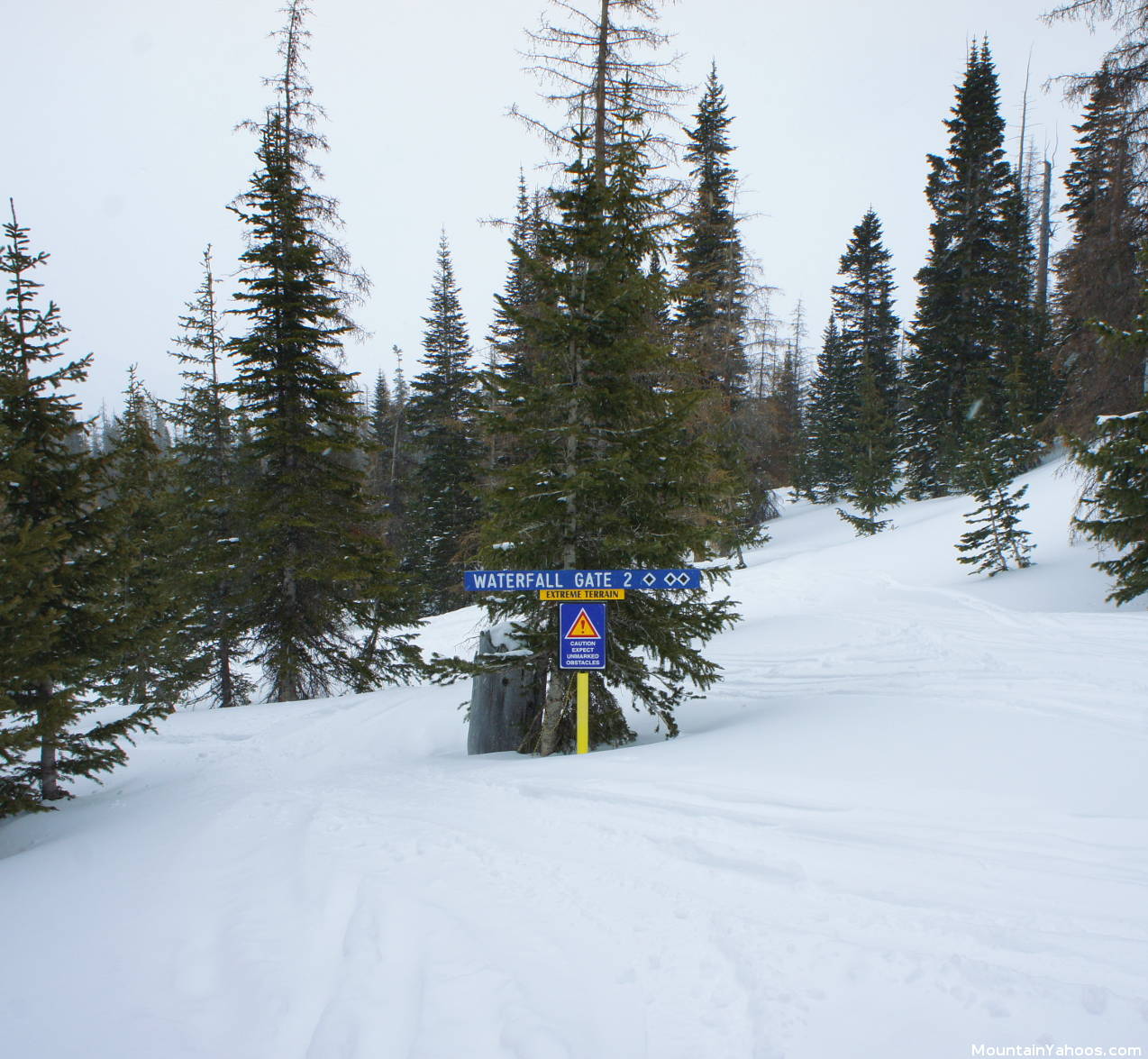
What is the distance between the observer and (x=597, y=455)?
26.2 ft

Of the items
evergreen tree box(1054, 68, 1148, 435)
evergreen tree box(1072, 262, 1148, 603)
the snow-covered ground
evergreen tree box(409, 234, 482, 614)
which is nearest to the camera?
the snow-covered ground

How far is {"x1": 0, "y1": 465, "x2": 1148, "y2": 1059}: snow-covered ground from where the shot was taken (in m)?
2.75

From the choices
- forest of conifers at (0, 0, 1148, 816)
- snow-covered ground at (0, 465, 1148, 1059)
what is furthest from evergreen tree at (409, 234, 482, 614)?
snow-covered ground at (0, 465, 1148, 1059)

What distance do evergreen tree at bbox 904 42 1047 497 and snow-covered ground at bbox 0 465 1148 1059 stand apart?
96.0 feet

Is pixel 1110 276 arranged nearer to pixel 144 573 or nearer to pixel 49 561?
pixel 49 561

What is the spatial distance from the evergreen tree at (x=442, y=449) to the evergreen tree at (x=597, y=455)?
17.1 meters

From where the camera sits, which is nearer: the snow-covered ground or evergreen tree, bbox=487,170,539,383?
the snow-covered ground

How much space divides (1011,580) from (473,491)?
13934 mm

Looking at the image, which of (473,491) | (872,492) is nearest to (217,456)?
(473,491)

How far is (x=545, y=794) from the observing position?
5.66 metres

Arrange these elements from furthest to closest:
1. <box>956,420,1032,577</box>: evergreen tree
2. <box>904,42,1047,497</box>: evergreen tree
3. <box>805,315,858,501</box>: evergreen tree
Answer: <box>805,315,858,501</box>: evergreen tree, <box>904,42,1047,497</box>: evergreen tree, <box>956,420,1032,577</box>: evergreen tree

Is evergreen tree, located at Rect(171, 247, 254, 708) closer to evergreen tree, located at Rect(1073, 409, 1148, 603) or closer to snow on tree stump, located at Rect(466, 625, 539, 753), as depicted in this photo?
snow on tree stump, located at Rect(466, 625, 539, 753)

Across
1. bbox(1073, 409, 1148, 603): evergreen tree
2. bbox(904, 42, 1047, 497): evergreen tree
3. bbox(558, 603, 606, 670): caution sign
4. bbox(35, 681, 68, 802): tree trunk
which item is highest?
bbox(904, 42, 1047, 497): evergreen tree

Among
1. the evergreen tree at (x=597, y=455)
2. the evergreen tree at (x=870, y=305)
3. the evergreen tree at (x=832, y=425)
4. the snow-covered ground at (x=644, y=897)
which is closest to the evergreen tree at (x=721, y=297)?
the evergreen tree at (x=597, y=455)
